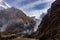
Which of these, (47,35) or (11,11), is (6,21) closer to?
(11,11)

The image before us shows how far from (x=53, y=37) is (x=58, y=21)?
297 cm

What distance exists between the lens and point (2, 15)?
136125 millimetres

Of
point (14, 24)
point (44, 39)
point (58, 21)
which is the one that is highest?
point (14, 24)

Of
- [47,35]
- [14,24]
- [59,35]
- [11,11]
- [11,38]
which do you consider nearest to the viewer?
[59,35]

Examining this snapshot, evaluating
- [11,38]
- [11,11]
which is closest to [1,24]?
[11,11]

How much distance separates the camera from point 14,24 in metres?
128

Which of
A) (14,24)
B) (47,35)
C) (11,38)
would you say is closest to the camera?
(47,35)

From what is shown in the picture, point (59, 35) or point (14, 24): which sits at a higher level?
point (14, 24)

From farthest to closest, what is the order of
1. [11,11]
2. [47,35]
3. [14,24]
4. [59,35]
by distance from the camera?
[11,11]
[14,24]
[47,35]
[59,35]

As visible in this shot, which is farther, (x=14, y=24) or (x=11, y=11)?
(x=11, y=11)

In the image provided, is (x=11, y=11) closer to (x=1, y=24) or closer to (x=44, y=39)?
(x=1, y=24)

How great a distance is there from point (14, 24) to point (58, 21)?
10869 centimetres

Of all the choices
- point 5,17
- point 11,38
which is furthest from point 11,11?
point 11,38

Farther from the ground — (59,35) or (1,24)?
(1,24)
